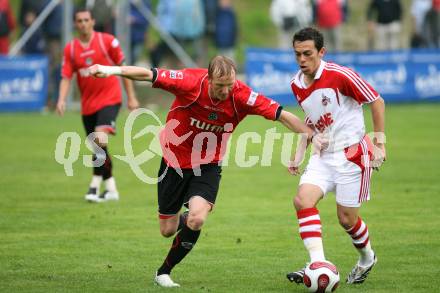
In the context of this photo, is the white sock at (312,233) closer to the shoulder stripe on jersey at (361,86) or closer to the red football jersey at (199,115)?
the red football jersey at (199,115)

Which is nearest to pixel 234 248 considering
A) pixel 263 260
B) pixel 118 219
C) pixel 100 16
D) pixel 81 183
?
pixel 263 260

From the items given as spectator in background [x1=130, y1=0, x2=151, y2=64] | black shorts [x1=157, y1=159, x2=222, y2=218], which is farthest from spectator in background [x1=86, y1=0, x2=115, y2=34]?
black shorts [x1=157, y1=159, x2=222, y2=218]

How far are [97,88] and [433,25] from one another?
15.3 m

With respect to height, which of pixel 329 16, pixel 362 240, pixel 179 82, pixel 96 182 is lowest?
pixel 96 182

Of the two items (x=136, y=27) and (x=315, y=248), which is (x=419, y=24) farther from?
(x=315, y=248)

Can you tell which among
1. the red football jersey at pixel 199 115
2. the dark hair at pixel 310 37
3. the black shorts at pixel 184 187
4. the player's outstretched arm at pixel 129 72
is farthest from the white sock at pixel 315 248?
the player's outstretched arm at pixel 129 72

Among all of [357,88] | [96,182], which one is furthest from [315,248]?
[96,182]

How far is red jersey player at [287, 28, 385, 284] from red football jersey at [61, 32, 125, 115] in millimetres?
5255

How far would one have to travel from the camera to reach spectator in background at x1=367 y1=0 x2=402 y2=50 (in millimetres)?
25234

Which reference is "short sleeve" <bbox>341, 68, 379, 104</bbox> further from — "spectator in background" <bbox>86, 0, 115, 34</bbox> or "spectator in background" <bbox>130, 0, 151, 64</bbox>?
"spectator in background" <bbox>130, 0, 151, 64</bbox>

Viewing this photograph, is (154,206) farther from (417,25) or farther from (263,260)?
(417,25)

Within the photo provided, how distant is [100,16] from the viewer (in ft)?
72.7

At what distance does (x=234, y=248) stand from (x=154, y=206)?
279 centimetres

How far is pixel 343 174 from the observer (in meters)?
8.15
